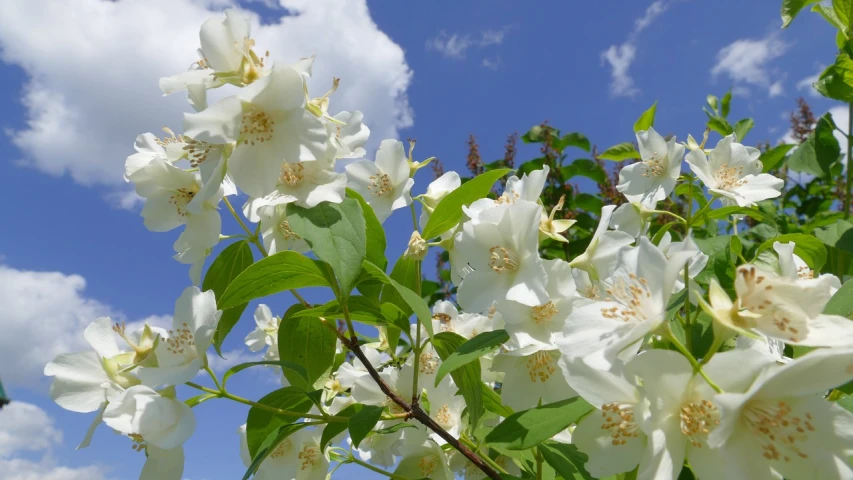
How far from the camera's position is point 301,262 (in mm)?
1348

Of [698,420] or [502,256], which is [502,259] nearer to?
[502,256]

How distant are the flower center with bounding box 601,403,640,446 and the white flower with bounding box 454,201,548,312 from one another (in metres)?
0.27

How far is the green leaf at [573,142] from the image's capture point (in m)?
3.46

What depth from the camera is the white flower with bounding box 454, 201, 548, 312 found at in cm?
125

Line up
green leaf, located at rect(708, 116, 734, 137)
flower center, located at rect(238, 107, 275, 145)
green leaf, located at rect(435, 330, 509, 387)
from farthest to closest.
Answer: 1. green leaf, located at rect(708, 116, 734, 137)
2. flower center, located at rect(238, 107, 275, 145)
3. green leaf, located at rect(435, 330, 509, 387)

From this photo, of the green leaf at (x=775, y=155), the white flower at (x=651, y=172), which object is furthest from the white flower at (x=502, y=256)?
the green leaf at (x=775, y=155)

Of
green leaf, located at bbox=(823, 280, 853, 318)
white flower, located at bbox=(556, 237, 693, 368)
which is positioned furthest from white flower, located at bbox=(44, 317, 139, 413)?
green leaf, located at bbox=(823, 280, 853, 318)

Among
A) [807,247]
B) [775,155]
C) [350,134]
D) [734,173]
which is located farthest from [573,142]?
[350,134]

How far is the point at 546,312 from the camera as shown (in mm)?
1328

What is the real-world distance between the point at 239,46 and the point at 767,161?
8.93ft

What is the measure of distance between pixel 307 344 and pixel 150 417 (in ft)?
1.49

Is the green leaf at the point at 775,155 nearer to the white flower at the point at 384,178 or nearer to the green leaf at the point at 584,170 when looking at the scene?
the green leaf at the point at 584,170

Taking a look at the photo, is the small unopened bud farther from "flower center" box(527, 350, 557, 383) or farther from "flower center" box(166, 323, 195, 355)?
"flower center" box(166, 323, 195, 355)

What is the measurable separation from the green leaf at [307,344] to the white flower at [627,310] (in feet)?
2.47
